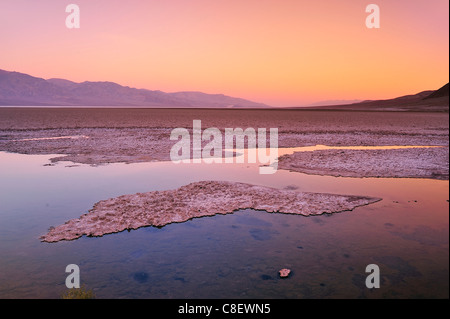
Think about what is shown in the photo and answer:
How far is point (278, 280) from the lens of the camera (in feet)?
26.5

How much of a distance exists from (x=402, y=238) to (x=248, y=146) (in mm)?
23555

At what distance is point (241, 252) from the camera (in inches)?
381

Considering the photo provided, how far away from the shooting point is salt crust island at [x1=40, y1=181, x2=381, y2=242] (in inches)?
449

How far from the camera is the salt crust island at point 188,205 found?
11406mm

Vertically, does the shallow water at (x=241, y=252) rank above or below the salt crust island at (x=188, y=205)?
below

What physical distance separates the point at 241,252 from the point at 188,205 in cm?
445

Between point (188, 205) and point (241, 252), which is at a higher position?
point (188, 205)

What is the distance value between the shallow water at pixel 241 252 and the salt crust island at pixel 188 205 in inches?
18.5

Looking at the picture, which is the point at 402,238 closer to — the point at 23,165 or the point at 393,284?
the point at 393,284

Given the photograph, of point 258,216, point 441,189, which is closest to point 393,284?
point 258,216

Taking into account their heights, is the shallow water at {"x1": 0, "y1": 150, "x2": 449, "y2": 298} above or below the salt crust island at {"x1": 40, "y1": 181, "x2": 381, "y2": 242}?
below

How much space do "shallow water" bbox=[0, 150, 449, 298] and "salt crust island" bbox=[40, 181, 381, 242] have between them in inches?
18.5

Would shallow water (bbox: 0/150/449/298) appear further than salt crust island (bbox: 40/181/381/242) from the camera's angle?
No
